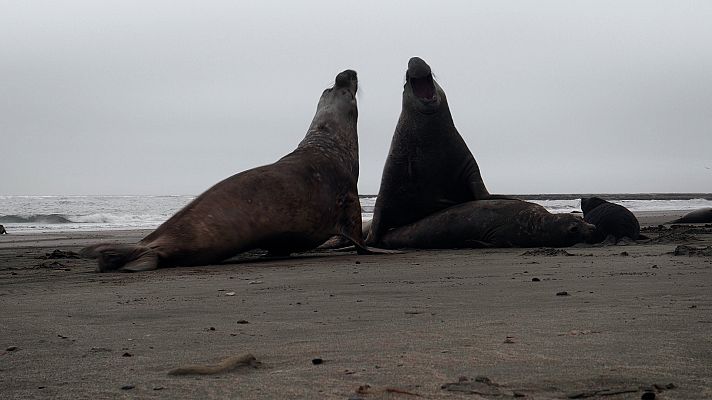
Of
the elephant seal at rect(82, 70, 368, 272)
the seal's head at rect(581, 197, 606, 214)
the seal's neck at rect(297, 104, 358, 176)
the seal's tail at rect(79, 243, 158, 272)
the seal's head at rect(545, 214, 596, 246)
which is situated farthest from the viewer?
the seal's head at rect(581, 197, 606, 214)

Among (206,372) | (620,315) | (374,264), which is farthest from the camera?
(374,264)

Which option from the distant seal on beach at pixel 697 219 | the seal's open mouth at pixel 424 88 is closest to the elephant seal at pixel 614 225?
the seal's open mouth at pixel 424 88

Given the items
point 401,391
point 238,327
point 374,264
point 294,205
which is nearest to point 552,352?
point 401,391

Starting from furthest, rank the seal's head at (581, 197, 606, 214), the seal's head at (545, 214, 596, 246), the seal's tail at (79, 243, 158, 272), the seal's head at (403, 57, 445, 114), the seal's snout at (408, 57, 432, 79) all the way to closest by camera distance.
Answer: the seal's head at (581, 197, 606, 214) < the seal's head at (403, 57, 445, 114) < the seal's snout at (408, 57, 432, 79) < the seal's head at (545, 214, 596, 246) < the seal's tail at (79, 243, 158, 272)

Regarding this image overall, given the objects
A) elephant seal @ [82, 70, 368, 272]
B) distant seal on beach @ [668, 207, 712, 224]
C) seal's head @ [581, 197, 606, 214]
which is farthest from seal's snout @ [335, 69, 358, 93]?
distant seal on beach @ [668, 207, 712, 224]

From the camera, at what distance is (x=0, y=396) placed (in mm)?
2174

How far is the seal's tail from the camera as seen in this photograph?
670 cm

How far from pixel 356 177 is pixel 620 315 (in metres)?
6.39

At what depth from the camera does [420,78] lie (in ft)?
33.2

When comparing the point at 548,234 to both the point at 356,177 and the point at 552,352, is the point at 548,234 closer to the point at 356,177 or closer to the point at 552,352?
the point at 356,177

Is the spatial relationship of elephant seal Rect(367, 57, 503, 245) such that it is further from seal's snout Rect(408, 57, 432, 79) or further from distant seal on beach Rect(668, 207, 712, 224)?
distant seal on beach Rect(668, 207, 712, 224)

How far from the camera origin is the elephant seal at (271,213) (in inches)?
281

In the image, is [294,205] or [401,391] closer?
[401,391]

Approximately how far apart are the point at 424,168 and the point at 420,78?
1058 millimetres
